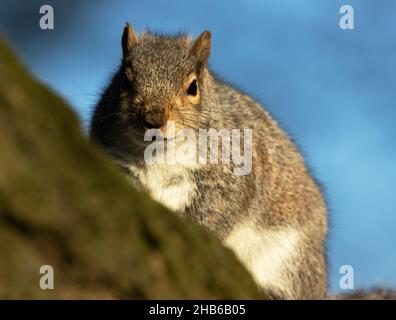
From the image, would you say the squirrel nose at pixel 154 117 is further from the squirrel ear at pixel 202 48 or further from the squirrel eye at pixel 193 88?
the squirrel ear at pixel 202 48

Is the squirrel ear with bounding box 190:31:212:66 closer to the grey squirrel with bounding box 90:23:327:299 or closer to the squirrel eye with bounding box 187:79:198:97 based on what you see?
the grey squirrel with bounding box 90:23:327:299

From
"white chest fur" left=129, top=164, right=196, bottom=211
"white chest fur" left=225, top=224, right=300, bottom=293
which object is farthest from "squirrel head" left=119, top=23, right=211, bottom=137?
"white chest fur" left=225, top=224, right=300, bottom=293

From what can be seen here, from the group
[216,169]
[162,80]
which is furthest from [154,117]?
[216,169]

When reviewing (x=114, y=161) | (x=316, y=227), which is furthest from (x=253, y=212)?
(x=114, y=161)
